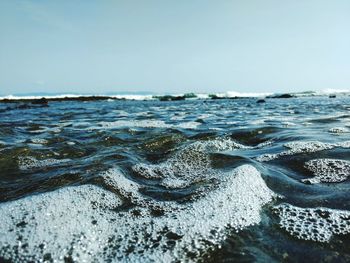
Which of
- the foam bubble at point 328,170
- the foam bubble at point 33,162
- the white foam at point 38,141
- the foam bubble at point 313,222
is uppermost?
the foam bubble at point 328,170

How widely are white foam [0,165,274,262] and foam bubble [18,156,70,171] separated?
114 cm

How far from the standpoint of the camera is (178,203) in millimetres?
2623

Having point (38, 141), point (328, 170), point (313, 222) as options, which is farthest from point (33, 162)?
point (328, 170)

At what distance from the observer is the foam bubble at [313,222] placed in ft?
6.86

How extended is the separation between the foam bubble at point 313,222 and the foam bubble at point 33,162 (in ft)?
9.39

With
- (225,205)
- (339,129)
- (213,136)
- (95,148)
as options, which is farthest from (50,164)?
(339,129)

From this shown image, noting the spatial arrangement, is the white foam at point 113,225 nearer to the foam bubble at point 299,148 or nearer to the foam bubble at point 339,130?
the foam bubble at point 299,148

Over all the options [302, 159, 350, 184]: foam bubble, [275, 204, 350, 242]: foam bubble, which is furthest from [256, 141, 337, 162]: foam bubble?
[275, 204, 350, 242]: foam bubble

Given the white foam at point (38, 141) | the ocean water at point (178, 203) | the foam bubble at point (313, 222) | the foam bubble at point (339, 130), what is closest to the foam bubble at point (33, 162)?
the ocean water at point (178, 203)

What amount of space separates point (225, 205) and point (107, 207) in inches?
39.4

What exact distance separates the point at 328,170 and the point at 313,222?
132cm

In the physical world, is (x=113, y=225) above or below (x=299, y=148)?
below

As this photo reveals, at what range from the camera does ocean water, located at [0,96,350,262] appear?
6.36 feet

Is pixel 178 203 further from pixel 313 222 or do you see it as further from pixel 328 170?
pixel 328 170
